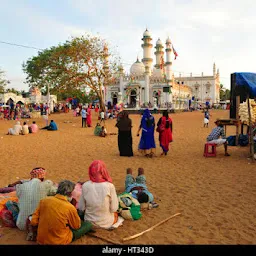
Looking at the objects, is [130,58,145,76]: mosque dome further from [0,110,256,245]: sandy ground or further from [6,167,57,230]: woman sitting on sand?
[6,167,57,230]: woman sitting on sand

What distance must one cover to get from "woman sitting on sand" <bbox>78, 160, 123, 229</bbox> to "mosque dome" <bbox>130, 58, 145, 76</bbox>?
47.6m

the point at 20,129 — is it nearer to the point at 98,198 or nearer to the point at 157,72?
the point at 98,198

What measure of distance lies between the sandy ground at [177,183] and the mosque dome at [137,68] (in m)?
39.4

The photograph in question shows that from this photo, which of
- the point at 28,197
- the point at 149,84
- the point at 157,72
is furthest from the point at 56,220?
the point at 157,72

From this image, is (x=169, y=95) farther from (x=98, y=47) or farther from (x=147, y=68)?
(x=98, y=47)

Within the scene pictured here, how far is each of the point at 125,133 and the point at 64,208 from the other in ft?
20.8

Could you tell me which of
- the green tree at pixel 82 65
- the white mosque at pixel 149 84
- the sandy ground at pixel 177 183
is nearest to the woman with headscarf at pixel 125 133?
the sandy ground at pixel 177 183

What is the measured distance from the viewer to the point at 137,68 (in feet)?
170

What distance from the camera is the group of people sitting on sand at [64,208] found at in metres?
3.72

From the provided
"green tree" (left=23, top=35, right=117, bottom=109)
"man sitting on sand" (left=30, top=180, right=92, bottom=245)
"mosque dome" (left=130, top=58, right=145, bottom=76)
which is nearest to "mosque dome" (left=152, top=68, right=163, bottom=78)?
"mosque dome" (left=130, top=58, right=145, bottom=76)

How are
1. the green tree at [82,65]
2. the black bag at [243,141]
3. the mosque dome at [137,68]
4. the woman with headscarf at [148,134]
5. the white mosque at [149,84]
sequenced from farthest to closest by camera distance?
the mosque dome at [137,68] < the white mosque at [149,84] < the green tree at [82,65] < the black bag at [243,141] < the woman with headscarf at [148,134]

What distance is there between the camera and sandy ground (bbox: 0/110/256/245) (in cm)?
417

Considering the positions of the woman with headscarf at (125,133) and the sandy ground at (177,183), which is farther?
the woman with headscarf at (125,133)

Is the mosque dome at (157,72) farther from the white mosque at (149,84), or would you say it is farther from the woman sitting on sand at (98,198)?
the woman sitting on sand at (98,198)
